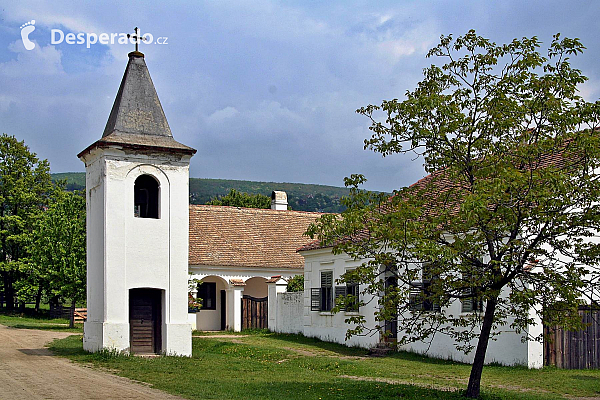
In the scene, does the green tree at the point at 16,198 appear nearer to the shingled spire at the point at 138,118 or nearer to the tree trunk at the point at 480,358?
the shingled spire at the point at 138,118

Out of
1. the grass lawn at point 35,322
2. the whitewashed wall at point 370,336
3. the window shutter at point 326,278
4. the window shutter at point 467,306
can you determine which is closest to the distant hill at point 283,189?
the grass lawn at point 35,322

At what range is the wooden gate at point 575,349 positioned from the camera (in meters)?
17.9

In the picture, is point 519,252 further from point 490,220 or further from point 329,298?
point 329,298

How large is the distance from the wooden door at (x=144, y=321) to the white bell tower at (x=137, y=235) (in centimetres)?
3

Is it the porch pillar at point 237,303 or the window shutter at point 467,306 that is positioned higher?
the window shutter at point 467,306

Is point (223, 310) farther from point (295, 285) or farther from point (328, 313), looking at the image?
point (328, 313)

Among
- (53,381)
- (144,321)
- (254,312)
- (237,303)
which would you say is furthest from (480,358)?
(237,303)

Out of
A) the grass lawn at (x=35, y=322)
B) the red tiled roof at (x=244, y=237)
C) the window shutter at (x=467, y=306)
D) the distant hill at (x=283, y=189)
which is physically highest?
the distant hill at (x=283, y=189)

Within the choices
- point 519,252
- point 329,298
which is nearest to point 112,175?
point 329,298

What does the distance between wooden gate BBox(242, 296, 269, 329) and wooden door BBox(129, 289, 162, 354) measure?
10.7 meters

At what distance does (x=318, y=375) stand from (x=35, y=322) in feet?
80.0

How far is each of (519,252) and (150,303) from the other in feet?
42.3

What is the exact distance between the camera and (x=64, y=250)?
1218 inches

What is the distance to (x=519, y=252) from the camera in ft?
39.7
